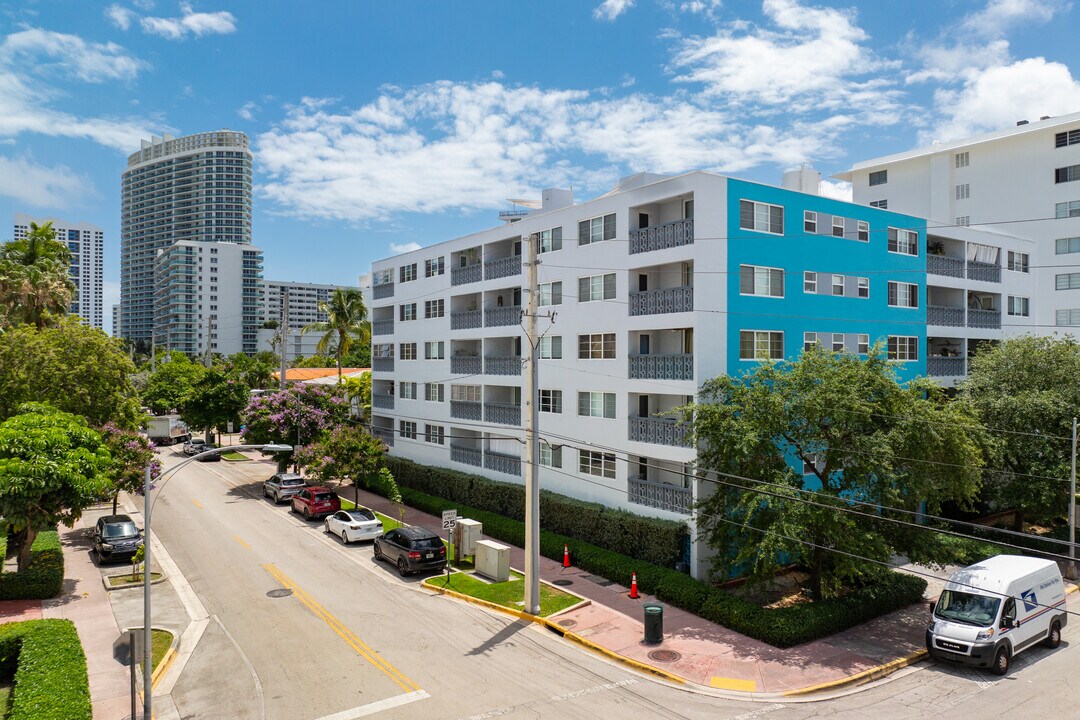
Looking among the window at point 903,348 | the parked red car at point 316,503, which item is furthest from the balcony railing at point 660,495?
the parked red car at point 316,503

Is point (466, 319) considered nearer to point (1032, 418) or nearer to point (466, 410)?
point (466, 410)

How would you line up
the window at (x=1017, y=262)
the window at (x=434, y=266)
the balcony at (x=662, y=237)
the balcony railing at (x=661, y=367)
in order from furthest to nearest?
1. the window at (x=434, y=266)
2. the window at (x=1017, y=262)
3. the balcony at (x=662, y=237)
4. the balcony railing at (x=661, y=367)

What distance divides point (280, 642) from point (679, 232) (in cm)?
1888

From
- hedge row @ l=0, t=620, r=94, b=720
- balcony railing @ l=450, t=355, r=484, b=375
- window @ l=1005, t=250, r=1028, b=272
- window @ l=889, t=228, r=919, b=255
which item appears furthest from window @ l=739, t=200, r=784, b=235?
hedge row @ l=0, t=620, r=94, b=720

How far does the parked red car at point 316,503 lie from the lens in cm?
3588

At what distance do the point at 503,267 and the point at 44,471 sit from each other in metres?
21.0

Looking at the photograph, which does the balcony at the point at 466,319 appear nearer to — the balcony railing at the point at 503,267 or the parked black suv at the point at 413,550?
the balcony railing at the point at 503,267

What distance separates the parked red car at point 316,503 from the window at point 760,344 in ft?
72.1

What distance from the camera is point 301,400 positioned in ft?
140

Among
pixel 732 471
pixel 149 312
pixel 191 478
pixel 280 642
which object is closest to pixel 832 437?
pixel 732 471

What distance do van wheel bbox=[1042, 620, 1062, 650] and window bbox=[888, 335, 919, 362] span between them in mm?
13761

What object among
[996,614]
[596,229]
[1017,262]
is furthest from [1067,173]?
[996,614]

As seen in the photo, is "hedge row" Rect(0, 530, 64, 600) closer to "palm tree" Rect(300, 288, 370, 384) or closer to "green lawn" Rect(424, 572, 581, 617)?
"green lawn" Rect(424, 572, 581, 617)

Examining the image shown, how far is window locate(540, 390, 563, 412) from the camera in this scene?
30734 mm
